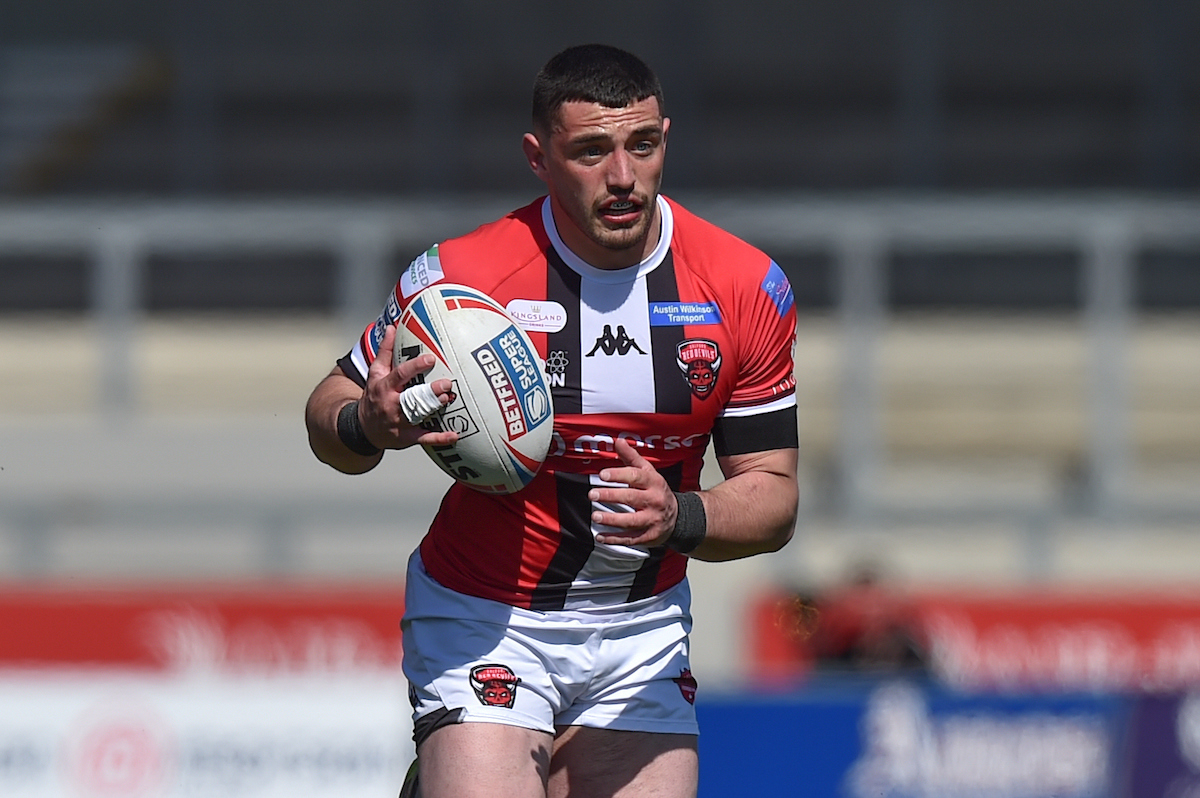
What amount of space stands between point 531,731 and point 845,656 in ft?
20.9

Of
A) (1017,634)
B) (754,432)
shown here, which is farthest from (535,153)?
(1017,634)

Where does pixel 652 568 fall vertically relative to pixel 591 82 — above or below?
below

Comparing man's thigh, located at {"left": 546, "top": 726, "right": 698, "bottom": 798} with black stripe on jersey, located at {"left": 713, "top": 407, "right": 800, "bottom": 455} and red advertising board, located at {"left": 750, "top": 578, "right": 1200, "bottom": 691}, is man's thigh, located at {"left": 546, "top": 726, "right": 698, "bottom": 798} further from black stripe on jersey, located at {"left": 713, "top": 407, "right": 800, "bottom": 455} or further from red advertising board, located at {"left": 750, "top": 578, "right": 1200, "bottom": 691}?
red advertising board, located at {"left": 750, "top": 578, "right": 1200, "bottom": 691}

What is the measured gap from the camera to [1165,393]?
41.2ft

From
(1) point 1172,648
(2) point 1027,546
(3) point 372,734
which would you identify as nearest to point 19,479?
(3) point 372,734

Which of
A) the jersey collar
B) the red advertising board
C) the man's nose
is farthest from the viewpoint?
the red advertising board

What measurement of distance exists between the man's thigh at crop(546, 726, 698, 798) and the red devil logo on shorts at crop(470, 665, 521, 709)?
9.5 inches

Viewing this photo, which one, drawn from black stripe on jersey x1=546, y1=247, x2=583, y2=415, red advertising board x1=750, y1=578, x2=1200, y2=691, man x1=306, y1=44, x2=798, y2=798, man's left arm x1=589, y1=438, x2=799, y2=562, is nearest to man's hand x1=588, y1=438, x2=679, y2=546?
man's left arm x1=589, y1=438, x2=799, y2=562

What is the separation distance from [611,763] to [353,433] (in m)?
1.07

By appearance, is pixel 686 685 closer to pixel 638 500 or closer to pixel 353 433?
pixel 638 500

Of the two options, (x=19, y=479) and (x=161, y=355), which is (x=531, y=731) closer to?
(x=19, y=479)

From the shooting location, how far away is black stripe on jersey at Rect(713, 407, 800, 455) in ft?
14.6

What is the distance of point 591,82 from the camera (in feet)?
13.5

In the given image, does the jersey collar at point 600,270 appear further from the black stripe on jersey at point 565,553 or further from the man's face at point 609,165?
the black stripe on jersey at point 565,553
